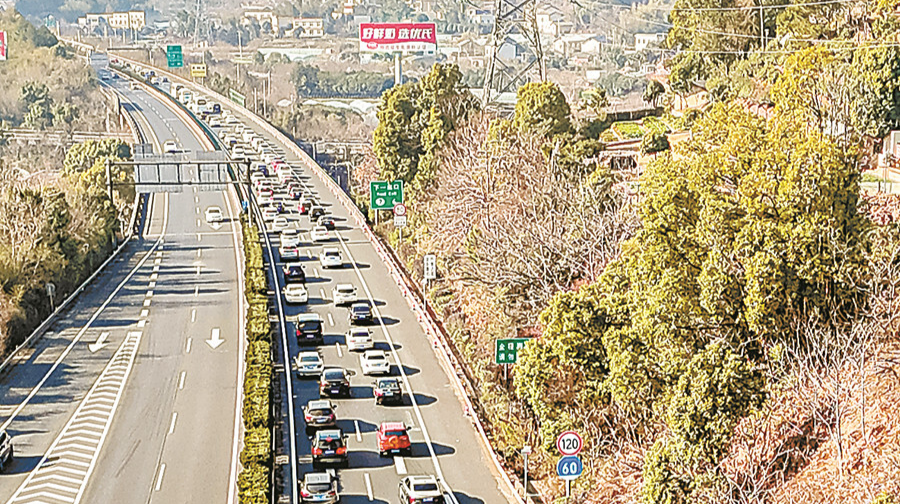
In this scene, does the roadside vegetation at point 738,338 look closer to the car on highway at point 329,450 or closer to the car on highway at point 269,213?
the car on highway at point 329,450

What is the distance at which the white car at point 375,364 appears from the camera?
49688mm

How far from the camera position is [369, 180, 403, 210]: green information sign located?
70.3 meters

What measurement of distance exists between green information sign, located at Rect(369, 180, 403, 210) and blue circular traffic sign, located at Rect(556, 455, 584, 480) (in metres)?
40.6

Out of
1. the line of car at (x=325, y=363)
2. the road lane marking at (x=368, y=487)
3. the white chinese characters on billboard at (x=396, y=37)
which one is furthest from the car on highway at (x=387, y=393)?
the white chinese characters on billboard at (x=396, y=37)

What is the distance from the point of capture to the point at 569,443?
31.0 m

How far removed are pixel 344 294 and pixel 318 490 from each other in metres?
25.9

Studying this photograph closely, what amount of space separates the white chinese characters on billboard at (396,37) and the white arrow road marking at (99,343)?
70951mm

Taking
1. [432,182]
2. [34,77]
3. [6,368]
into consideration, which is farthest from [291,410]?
[34,77]

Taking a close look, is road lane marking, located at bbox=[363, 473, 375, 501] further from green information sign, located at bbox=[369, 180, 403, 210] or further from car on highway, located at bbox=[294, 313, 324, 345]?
green information sign, located at bbox=[369, 180, 403, 210]

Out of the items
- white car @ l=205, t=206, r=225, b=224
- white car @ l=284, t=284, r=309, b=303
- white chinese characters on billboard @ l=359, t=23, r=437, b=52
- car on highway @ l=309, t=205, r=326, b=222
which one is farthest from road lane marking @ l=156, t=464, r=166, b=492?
white chinese characters on billboard @ l=359, t=23, r=437, b=52

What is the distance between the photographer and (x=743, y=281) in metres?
29.2

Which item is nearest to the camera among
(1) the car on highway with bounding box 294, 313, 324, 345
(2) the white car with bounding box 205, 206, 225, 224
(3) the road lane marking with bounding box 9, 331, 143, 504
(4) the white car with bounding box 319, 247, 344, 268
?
(3) the road lane marking with bounding box 9, 331, 143, 504

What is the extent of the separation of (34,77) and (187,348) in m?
126

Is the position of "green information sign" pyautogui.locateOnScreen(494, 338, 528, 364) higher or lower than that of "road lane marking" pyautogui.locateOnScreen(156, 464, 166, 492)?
higher
